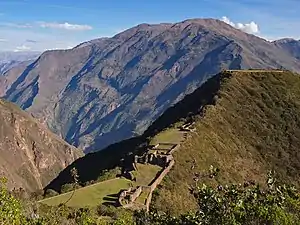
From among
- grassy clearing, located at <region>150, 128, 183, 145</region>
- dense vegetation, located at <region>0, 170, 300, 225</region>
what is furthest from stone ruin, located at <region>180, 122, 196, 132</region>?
dense vegetation, located at <region>0, 170, 300, 225</region>

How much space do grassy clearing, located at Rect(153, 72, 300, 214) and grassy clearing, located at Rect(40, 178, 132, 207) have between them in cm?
614

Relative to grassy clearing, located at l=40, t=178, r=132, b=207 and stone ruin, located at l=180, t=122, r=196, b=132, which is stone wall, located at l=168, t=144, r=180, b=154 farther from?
grassy clearing, located at l=40, t=178, r=132, b=207

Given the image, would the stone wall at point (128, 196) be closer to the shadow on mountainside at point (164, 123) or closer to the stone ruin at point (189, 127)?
the stone ruin at point (189, 127)

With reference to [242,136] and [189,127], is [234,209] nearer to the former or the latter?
[189,127]

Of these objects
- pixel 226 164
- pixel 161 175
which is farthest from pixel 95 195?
pixel 226 164

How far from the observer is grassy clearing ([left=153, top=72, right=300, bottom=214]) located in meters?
81.0

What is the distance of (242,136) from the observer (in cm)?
10869

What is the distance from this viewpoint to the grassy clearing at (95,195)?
65000 millimetres

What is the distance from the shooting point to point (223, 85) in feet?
415

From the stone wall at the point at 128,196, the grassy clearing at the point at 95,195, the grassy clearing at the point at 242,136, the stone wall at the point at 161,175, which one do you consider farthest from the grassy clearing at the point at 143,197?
the grassy clearing at the point at 95,195

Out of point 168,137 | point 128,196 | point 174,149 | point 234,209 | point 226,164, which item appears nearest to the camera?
point 234,209

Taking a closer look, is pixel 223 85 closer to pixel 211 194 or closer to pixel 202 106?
pixel 202 106

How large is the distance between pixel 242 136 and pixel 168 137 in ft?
65.9

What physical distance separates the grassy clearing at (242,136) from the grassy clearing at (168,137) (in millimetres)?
2618
